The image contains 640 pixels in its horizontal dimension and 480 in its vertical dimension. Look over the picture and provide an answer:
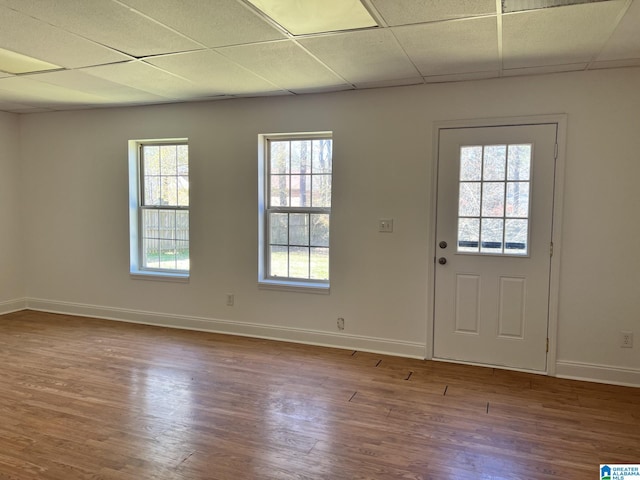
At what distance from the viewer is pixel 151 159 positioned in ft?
16.3

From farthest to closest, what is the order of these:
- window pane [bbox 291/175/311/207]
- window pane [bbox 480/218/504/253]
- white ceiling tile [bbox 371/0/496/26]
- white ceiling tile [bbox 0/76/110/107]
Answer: window pane [bbox 291/175/311/207] < white ceiling tile [bbox 0/76/110/107] < window pane [bbox 480/218/504/253] < white ceiling tile [bbox 371/0/496/26]

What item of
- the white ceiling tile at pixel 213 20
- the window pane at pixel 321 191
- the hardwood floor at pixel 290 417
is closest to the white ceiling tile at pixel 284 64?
the white ceiling tile at pixel 213 20

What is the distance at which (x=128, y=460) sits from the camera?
7.52 ft

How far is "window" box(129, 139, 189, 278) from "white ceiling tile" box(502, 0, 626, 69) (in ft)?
10.9

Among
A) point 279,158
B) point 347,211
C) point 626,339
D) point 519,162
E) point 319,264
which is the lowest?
point 626,339

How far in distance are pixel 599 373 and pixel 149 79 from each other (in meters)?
4.37

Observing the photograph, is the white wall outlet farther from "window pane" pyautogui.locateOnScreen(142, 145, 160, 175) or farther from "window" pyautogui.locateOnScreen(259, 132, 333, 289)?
"window pane" pyautogui.locateOnScreen(142, 145, 160, 175)

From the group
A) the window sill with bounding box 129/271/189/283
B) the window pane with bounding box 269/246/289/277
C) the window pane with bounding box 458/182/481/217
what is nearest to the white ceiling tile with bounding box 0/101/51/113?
the window sill with bounding box 129/271/189/283

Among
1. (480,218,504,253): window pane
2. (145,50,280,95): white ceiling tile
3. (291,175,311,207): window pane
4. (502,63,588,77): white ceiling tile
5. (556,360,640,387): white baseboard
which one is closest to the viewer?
(145,50,280,95): white ceiling tile

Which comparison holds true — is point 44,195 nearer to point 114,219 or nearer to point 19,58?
point 114,219

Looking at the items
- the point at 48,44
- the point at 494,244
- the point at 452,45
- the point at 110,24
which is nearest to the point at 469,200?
the point at 494,244

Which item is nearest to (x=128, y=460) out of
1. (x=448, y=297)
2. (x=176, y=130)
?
(x=448, y=297)

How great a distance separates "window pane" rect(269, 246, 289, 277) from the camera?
446 centimetres

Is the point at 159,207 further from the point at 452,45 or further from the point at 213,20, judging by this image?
the point at 452,45
